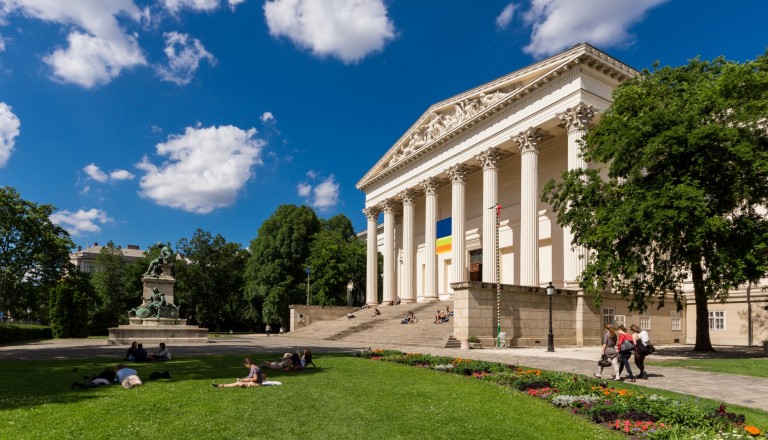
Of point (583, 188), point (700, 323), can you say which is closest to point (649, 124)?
point (583, 188)

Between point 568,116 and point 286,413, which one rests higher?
point 568,116

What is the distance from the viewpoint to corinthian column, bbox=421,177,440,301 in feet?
155

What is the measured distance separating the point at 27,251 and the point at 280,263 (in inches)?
1005

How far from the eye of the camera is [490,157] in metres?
40.7

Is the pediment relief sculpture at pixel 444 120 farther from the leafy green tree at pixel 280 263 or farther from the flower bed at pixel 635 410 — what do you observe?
the flower bed at pixel 635 410

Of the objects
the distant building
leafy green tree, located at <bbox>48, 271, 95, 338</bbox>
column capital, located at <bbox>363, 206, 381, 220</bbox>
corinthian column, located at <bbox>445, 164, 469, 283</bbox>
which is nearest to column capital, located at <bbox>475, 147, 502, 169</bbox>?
corinthian column, located at <bbox>445, 164, 469, 283</bbox>

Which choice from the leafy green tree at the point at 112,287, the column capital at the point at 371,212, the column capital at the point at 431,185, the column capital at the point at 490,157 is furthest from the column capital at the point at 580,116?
the leafy green tree at the point at 112,287

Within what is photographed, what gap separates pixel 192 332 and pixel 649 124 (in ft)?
91.0

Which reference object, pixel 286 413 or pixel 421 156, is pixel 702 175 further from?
pixel 421 156

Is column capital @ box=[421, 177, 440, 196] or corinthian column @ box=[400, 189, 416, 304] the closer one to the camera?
column capital @ box=[421, 177, 440, 196]

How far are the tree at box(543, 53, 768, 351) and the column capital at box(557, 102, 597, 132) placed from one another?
6.97 metres

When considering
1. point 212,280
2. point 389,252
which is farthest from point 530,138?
point 212,280

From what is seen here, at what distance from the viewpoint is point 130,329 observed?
1212 inches

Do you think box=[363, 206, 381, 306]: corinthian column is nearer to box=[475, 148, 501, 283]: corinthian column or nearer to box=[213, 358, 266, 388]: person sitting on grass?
box=[475, 148, 501, 283]: corinthian column
